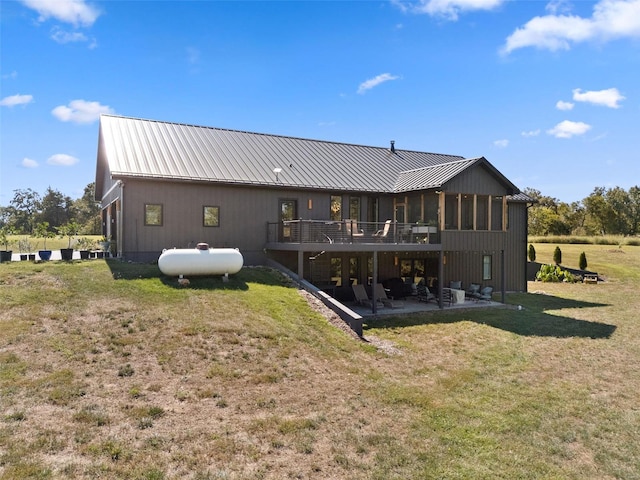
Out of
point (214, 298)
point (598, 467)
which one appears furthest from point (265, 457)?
point (214, 298)

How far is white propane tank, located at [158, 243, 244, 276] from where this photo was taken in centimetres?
1221

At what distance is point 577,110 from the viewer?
20.0m

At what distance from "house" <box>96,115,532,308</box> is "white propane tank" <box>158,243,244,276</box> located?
2766mm

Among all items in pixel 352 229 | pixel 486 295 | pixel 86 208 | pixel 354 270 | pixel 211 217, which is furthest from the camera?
pixel 86 208

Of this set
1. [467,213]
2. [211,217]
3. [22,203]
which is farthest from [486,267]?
[22,203]

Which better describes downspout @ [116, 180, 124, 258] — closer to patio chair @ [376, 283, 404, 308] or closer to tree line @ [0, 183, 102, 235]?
patio chair @ [376, 283, 404, 308]

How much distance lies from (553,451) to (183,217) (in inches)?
519

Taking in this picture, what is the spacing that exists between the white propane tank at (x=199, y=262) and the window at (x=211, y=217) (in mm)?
3227

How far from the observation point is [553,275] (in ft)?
85.1

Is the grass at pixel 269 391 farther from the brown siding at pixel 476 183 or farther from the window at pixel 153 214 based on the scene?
the brown siding at pixel 476 183

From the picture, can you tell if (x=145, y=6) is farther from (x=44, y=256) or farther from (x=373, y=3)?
(x=44, y=256)

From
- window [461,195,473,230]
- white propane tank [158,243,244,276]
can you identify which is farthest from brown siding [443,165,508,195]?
white propane tank [158,243,244,276]

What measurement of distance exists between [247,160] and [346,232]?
562 centimetres

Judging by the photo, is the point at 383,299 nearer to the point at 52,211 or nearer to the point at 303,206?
the point at 303,206
